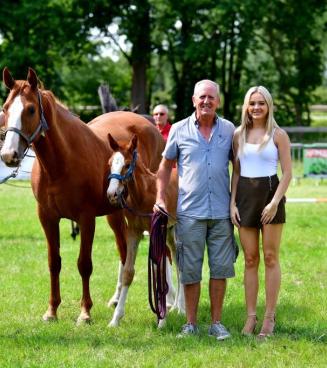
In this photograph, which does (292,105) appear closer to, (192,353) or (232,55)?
(232,55)

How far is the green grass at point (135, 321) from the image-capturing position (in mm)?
5301

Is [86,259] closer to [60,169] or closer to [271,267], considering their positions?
[60,169]

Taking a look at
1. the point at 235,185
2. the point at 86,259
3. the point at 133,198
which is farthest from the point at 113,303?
the point at 235,185

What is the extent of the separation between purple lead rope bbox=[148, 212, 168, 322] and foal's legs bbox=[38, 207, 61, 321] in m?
1.08

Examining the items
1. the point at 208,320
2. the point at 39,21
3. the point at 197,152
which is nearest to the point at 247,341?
the point at 208,320

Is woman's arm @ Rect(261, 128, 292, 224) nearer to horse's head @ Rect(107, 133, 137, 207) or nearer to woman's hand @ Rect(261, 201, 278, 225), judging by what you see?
woman's hand @ Rect(261, 201, 278, 225)

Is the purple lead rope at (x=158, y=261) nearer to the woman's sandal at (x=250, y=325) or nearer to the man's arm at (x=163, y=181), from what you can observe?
the man's arm at (x=163, y=181)

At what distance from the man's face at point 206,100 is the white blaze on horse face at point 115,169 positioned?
31.2 inches

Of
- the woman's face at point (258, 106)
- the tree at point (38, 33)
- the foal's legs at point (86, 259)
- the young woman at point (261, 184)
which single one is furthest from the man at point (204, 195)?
the tree at point (38, 33)

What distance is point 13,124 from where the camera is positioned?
231 inches

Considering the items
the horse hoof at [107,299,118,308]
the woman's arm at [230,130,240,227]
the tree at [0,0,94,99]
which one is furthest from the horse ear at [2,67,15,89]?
the tree at [0,0,94,99]

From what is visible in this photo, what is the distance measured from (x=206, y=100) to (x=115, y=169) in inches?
38.2

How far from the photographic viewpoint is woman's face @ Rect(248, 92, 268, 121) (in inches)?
225

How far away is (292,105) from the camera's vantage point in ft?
114
